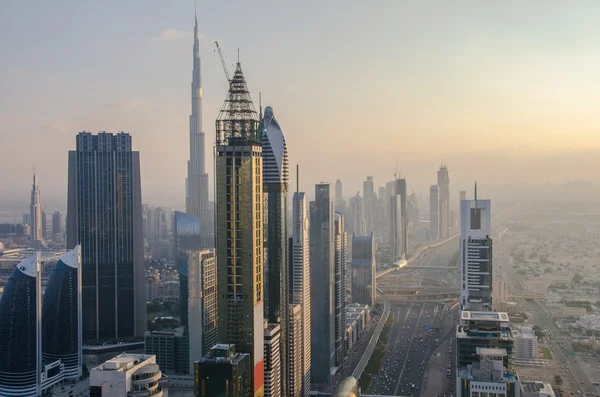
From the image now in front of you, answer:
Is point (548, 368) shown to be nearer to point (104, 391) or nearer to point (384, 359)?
point (384, 359)

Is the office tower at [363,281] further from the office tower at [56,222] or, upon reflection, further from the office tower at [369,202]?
the office tower at [369,202]

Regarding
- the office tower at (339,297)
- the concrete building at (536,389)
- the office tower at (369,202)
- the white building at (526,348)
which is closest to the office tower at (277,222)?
the office tower at (339,297)

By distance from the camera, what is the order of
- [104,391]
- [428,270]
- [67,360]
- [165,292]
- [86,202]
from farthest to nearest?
[428,270] → [165,292] → [86,202] → [67,360] → [104,391]

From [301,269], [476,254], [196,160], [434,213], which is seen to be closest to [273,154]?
[301,269]

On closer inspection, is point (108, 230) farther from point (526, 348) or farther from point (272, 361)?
point (526, 348)

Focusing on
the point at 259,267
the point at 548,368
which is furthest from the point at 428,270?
the point at 259,267
